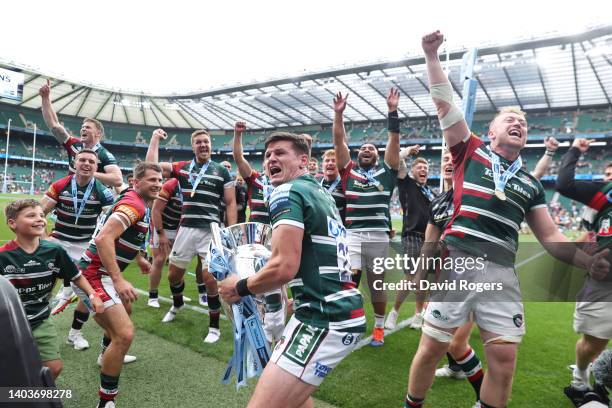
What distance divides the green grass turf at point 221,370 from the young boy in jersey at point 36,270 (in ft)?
2.47

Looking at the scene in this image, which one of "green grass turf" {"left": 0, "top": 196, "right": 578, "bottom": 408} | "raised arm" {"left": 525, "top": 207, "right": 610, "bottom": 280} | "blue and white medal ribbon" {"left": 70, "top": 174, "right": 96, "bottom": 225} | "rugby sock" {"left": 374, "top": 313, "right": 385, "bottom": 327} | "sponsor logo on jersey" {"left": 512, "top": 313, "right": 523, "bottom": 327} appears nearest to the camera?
"sponsor logo on jersey" {"left": 512, "top": 313, "right": 523, "bottom": 327}

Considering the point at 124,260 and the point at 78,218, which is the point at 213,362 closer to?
the point at 124,260

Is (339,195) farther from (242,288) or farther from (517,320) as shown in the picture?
(242,288)

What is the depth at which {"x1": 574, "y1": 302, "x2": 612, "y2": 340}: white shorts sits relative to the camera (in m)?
3.33

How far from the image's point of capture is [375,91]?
41094mm

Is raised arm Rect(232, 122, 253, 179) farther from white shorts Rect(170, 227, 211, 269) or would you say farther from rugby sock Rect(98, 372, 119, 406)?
rugby sock Rect(98, 372, 119, 406)

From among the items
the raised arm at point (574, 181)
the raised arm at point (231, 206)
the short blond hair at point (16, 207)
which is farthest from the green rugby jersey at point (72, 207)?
the raised arm at point (574, 181)

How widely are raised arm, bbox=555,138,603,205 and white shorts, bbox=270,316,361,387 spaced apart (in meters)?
2.62

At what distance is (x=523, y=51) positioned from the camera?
30.0 metres

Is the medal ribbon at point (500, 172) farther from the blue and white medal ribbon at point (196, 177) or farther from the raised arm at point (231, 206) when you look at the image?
the blue and white medal ribbon at point (196, 177)

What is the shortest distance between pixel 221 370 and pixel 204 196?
Result: 253 cm

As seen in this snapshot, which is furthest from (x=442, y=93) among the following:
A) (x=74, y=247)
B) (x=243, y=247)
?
(x=74, y=247)

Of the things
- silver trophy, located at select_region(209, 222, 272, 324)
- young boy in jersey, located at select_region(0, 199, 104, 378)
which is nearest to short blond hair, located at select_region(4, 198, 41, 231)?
young boy in jersey, located at select_region(0, 199, 104, 378)

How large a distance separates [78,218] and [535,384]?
5.72 metres
